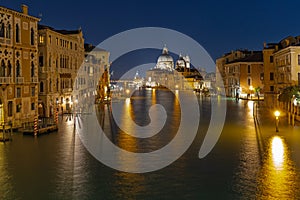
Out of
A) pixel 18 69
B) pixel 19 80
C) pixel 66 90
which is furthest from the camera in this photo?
pixel 66 90

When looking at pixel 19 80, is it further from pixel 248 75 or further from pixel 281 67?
pixel 248 75

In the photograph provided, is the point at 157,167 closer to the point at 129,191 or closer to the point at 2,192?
the point at 129,191

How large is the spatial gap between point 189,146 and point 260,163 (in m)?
5.80

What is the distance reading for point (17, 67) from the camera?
33.1 metres

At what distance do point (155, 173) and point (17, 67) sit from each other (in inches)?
822

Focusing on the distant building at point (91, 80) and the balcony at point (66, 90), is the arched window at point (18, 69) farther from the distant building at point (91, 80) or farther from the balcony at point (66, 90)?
the distant building at point (91, 80)

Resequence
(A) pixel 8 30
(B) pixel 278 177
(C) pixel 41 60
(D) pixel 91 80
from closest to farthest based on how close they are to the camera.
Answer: (B) pixel 278 177, (A) pixel 8 30, (C) pixel 41 60, (D) pixel 91 80

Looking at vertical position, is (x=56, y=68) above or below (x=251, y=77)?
below

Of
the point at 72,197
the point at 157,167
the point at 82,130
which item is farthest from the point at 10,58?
the point at 72,197

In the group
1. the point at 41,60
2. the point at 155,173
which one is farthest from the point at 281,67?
the point at 155,173

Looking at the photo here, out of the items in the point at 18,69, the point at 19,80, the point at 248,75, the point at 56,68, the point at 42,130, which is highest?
the point at 248,75

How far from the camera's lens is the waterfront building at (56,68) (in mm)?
41438

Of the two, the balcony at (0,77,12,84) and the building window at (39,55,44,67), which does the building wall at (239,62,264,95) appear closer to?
the building window at (39,55,44,67)

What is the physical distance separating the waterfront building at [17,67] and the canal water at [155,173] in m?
6.76
